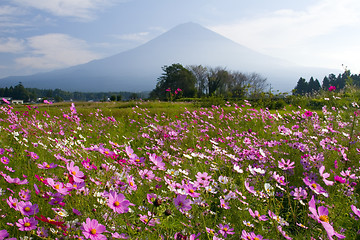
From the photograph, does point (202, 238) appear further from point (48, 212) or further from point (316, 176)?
point (316, 176)

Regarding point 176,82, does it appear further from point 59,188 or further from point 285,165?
point 59,188

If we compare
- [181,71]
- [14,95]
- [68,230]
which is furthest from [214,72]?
[68,230]

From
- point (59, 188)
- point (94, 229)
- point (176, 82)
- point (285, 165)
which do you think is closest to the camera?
point (94, 229)

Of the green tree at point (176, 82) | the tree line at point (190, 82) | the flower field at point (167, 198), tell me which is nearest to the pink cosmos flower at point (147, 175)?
the flower field at point (167, 198)

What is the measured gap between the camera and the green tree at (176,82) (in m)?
53.8

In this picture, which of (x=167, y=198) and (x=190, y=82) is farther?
(x=190, y=82)

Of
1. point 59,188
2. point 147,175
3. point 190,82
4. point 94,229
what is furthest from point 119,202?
point 190,82

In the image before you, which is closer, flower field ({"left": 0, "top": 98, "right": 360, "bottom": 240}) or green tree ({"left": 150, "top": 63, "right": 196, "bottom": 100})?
flower field ({"left": 0, "top": 98, "right": 360, "bottom": 240})

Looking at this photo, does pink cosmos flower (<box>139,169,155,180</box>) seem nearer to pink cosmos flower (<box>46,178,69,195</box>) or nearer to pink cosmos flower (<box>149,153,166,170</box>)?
pink cosmos flower (<box>149,153,166,170</box>)

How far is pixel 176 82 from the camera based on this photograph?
5450 centimetres

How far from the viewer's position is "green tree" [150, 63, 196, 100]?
53.8m

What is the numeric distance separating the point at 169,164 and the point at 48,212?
148cm

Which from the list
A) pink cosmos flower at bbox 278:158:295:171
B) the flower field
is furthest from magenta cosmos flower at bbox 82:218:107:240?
pink cosmos flower at bbox 278:158:295:171

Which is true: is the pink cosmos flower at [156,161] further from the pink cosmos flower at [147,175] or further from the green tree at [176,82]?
the green tree at [176,82]
